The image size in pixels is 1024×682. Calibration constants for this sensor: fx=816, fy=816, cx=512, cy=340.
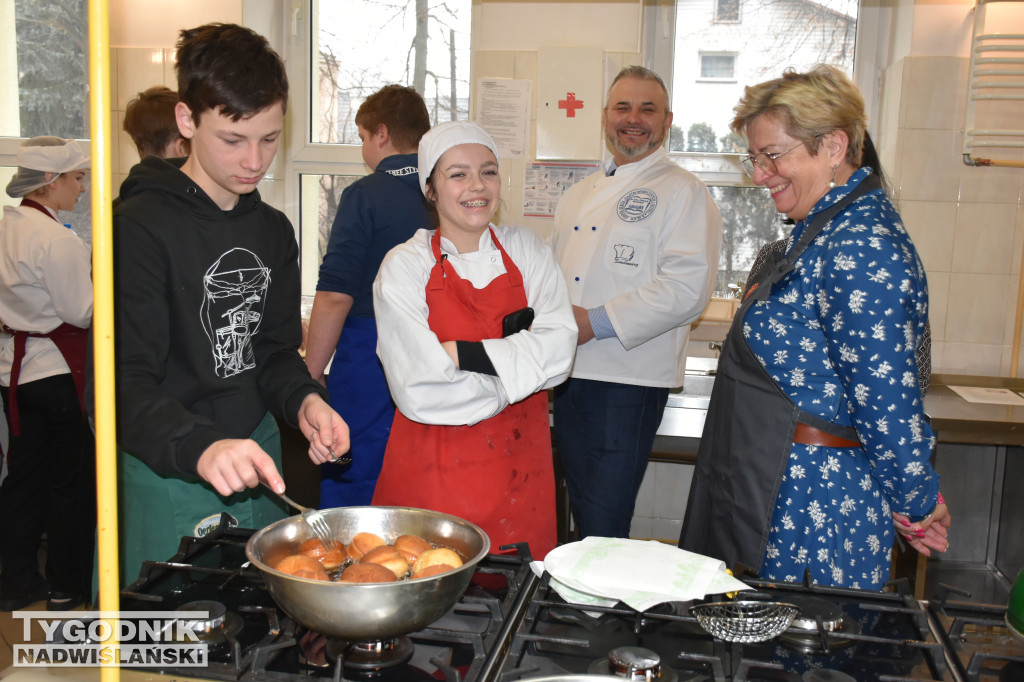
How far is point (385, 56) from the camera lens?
3.77 metres

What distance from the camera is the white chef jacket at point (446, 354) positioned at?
70.8 inches

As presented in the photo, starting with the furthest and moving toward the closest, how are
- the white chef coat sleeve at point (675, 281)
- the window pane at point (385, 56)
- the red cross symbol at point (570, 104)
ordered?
the window pane at point (385, 56), the red cross symbol at point (570, 104), the white chef coat sleeve at point (675, 281)

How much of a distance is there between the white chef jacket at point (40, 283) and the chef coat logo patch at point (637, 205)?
184 centimetres

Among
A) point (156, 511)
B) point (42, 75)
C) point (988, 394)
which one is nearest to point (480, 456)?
point (156, 511)

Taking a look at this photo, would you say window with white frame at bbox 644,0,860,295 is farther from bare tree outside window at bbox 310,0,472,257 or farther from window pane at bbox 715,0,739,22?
bare tree outside window at bbox 310,0,472,257

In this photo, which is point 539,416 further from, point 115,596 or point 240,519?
point 115,596

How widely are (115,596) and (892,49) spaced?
3.62m

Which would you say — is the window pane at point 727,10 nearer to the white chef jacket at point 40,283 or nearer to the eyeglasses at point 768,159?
the eyeglasses at point 768,159

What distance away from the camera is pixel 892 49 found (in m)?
3.40

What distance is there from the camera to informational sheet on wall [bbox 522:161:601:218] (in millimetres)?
3500

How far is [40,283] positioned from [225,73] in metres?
1.88

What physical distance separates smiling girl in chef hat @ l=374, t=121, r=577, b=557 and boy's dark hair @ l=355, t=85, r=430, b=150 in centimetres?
63

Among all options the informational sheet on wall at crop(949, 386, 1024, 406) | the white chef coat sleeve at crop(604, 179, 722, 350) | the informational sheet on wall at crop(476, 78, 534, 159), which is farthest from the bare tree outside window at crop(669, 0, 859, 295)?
the white chef coat sleeve at crop(604, 179, 722, 350)

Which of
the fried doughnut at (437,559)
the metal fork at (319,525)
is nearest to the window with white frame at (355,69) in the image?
the metal fork at (319,525)
